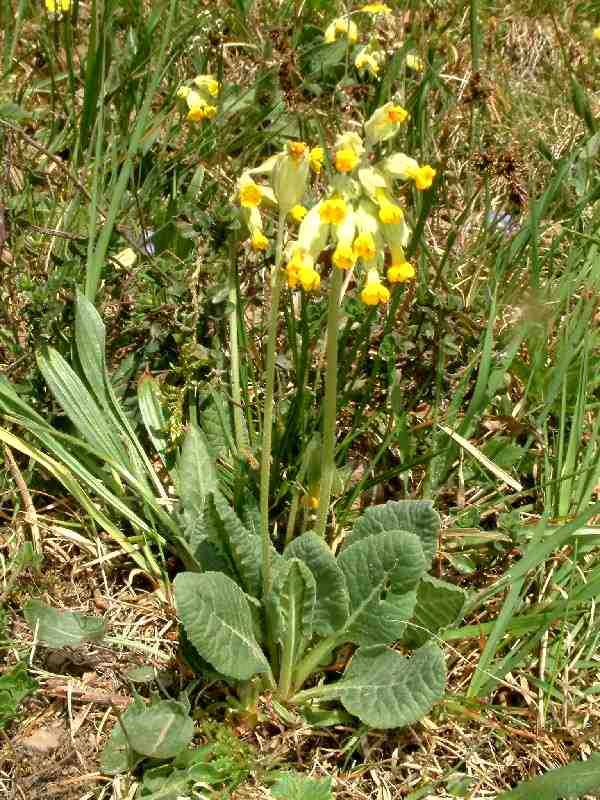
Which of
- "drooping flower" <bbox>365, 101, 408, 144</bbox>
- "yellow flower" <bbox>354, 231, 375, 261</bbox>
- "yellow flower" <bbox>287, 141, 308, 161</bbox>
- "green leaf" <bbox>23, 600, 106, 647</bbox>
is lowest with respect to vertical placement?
"green leaf" <bbox>23, 600, 106, 647</bbox>

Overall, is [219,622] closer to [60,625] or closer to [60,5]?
[60,625]

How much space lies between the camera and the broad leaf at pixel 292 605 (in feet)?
6.95

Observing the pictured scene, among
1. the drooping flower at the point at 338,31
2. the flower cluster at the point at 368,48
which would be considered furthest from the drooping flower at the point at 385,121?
the drooping flower at the point at 338,31

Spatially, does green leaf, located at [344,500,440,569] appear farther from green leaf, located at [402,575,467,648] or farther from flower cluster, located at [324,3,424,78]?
flower cluster, located at [324,3,424,78]

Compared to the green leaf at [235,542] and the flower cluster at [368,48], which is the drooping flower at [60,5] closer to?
the flower cluster at [368,48]

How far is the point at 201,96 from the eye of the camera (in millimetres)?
3357

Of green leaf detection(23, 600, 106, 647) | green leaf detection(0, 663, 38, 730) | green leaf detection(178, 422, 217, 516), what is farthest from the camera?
green leaf detection(178, 422, 217, 516)

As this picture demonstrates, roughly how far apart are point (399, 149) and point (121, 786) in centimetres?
231

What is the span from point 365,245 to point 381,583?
0.83 m

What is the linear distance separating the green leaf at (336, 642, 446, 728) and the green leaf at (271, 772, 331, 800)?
0.57ft

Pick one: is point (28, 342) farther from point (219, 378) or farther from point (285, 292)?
point (285, 292)

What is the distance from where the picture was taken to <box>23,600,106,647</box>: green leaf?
222cm

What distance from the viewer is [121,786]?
2.08 m

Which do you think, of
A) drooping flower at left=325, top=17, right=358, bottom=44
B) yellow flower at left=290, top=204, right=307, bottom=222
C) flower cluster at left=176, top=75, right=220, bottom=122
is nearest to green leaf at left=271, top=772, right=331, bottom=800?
yellow flower at left=290, top=204, right=307, bottom=222
